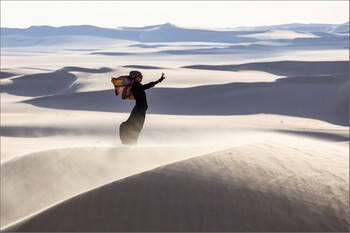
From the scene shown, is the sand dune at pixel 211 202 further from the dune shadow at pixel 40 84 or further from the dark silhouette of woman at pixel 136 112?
the dune shadow at pixel 40 84

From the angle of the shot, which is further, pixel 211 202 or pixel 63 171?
pixel 63 171

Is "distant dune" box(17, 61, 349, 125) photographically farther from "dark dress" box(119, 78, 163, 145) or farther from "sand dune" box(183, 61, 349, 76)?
"dark dress" box(119, 78, 163, 145)

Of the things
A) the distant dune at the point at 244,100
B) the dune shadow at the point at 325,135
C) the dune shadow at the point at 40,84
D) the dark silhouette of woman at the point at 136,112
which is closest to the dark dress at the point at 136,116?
the dark silhouette of woman at the point at 136,112

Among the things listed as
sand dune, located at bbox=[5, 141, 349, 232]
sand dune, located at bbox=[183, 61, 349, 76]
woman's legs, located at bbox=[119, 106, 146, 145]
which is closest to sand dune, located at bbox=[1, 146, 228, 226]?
woman's legs, located at bbox=[119, 106, 146, 145]

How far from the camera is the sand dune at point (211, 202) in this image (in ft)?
9.93

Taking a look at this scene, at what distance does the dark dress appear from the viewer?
5.72 meters

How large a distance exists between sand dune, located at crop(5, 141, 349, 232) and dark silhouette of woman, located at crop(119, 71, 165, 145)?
2.10m

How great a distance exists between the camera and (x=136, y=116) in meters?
5.93

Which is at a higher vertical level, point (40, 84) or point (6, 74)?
point (6, 74)

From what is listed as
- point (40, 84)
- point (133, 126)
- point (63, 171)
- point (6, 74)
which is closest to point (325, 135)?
point (133, 126)

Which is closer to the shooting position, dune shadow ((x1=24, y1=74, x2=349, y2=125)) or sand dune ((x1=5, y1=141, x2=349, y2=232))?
sand dune ((x1=5, y1=141, x2=349, y2=232))

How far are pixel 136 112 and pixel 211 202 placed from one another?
2889mm

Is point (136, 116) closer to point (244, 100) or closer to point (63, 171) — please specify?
point (63, 171)

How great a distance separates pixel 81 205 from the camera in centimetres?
324
